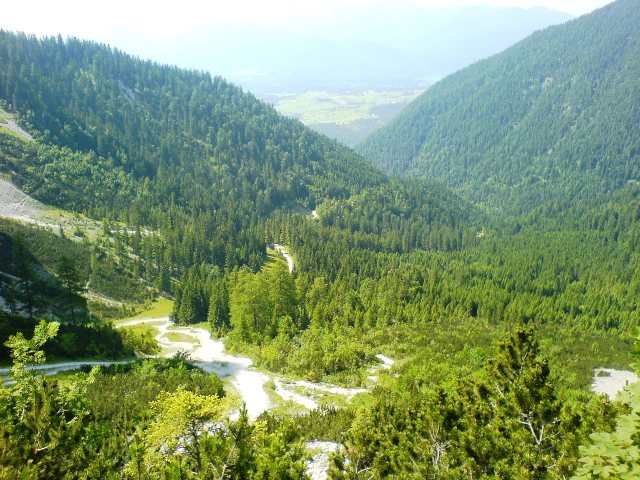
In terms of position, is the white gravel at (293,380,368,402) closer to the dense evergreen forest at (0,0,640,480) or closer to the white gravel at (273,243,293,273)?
the dense evergreen forest at (0,0,640,480)

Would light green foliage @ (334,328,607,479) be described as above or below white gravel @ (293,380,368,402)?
above

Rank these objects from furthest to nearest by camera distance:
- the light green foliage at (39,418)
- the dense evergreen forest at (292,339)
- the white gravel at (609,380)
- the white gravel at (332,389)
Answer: the white gravel at (609,380), the white gravel at (332,389), the dense evergreen forest at (292,339), the light green foliage at (39,418)

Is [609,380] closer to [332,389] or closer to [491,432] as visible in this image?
[332,389]

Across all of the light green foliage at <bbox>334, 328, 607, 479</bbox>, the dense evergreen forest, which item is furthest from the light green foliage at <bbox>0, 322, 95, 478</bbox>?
the light green foliage at <bbox>334, 328, 607, 479</bbox>

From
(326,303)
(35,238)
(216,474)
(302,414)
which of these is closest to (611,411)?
(216,474)

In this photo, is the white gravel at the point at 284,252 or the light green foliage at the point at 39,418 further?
the white gravel at the point at 284,252

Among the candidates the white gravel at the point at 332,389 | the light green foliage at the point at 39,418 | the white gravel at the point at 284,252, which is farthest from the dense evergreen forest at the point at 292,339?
the white gravel at the point at 284,252

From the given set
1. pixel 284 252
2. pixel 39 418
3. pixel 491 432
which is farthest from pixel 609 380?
pixel 284 252

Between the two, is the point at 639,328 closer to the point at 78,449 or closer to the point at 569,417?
the point at 569,417

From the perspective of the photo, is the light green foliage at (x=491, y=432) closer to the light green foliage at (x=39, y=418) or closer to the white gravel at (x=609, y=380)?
the light green foliage at (x=39, y=418)
